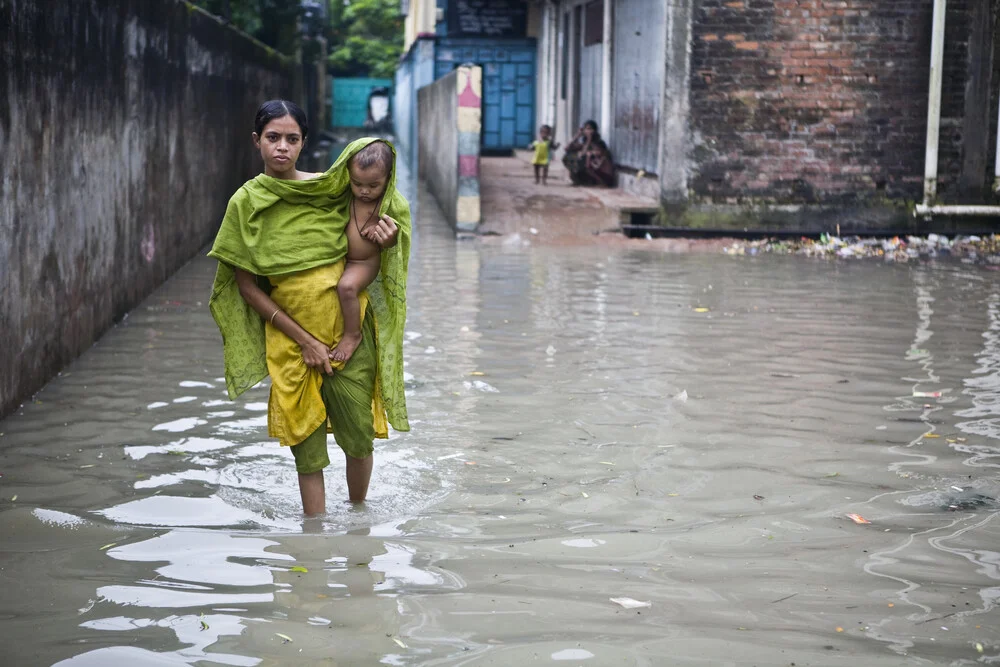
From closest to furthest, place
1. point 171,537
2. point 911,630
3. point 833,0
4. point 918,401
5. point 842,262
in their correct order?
point 911,630
point 171,537
point 918,401
point 842,262
point 833,0

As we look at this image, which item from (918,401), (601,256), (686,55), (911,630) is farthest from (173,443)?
(686,55)

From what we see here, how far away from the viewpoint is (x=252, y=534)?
407 centimetres

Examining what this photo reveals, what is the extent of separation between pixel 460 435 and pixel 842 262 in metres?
8.00

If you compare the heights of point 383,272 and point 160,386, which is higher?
point 383,272

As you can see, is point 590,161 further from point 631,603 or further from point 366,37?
point 366,37

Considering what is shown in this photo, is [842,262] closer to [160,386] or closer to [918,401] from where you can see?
[918,401]

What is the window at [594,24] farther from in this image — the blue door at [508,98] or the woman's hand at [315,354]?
the woman's hand at [315,354]

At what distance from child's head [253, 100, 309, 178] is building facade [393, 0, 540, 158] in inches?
839

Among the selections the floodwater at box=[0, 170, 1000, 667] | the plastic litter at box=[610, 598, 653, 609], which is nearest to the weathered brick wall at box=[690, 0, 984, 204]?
the floodwater at box=[0, 170, 1000, 667]

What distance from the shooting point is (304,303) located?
3.97 m

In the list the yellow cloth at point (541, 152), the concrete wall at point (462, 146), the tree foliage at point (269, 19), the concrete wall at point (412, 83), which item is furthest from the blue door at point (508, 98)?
the concrete wall at point (462, 146)

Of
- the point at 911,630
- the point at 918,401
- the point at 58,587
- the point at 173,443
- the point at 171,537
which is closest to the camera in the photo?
the point at 911,630

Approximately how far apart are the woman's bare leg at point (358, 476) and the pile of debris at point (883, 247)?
30.7 ft

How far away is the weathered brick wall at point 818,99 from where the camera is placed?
13.8 meters
